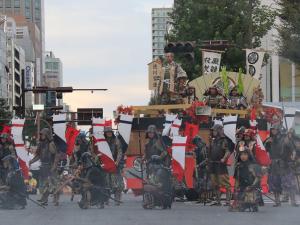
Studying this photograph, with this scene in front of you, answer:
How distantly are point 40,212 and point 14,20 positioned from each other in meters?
158

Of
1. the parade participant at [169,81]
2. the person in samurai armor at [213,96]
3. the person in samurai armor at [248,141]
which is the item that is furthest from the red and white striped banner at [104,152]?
the parade participant at [169,81]

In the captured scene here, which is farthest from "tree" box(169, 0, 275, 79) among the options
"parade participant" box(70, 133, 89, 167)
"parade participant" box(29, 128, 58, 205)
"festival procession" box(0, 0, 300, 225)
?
"parade participant" box(29, 128, 58, 205)

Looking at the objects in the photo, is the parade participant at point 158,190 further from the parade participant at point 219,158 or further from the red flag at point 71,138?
the red flag at point 71,138

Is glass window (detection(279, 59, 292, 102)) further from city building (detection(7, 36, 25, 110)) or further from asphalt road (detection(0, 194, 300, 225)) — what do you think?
city building (detection(7, 36, 25, 110))

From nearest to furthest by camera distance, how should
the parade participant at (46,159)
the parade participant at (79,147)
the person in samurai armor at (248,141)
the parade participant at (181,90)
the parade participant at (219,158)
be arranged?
the person in samurai armor at (248,141) → the parade participant at (219,158) → the parade participant at (46,159) → the parade participant at (79,147) → the parade participant at (181,90)

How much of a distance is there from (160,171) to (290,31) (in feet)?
34.1

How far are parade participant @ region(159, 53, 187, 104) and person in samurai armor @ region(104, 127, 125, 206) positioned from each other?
8837 millimetres

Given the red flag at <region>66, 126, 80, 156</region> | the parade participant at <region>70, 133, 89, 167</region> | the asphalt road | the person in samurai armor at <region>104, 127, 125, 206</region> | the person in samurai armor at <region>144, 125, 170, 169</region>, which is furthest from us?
the red flag at <region>66, 126, 80, 156</region>

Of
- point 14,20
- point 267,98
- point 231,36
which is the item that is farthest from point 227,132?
point 14,20

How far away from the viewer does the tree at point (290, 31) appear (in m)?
27.6

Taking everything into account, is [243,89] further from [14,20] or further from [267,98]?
[14,20]

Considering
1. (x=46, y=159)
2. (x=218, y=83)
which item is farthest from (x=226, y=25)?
(x=46, y=159)

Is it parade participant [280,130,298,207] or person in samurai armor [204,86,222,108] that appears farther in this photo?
person in samurai armor [204,86,222,108]

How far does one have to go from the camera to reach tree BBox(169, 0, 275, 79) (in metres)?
48.8
